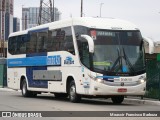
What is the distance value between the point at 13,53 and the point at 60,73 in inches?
275

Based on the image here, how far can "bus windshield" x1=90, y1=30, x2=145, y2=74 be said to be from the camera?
19.8 metres

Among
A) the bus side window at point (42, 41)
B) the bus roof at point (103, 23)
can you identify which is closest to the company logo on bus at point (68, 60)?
the bus roof at point (103, 23)

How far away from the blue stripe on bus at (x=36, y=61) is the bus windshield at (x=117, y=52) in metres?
3.06

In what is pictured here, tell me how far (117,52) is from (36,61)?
21.0 feet

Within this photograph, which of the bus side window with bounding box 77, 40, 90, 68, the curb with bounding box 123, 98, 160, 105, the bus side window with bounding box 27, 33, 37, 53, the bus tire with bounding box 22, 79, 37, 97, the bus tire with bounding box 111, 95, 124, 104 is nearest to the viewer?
the bus side window with bounding box 77, 40, 90, 68

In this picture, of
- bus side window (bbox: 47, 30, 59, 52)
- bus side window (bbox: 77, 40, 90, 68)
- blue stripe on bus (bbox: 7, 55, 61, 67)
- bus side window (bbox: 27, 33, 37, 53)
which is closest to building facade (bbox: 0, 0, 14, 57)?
blue stripe on bus (bbox: 7, 55, 61, 67)

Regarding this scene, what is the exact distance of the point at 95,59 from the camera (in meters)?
19.8

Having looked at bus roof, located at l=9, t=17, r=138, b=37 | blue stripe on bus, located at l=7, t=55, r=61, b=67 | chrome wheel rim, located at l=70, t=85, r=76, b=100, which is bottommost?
chrome wheel rim, located at l=70, t=85, r=76, b=100

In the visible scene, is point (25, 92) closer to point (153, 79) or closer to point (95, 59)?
point (153, 79)

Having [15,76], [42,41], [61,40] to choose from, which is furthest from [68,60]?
[15,76]

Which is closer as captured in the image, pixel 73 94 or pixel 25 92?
pixel 73 94

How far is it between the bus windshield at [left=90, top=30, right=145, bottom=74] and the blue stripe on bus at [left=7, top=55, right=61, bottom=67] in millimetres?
3061

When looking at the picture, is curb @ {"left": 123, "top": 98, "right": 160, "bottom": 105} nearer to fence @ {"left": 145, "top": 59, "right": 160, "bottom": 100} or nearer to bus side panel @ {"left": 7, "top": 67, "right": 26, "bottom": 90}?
fence @ {"left": 145, "top": 59, "right": 160, "bottom": 100}

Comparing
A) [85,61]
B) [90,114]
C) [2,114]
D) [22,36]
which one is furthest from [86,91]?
[22,36]
